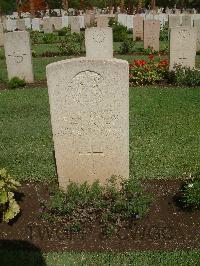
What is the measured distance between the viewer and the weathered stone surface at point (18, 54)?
523 inches

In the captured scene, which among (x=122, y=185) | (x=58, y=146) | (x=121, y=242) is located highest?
(x=58, y=146)

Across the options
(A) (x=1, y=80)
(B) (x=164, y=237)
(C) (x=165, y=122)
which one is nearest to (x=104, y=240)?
(B) (x=164, y=237)

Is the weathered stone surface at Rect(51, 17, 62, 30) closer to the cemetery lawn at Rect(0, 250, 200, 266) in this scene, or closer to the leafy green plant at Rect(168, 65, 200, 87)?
the leafy green plant at Rect(168, 65, 200, 87)

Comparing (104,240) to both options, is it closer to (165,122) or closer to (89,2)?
(165,122)

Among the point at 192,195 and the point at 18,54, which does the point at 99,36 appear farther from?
the point at 192,195

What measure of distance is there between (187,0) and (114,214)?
61.1 metres

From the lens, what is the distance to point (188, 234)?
470 cm

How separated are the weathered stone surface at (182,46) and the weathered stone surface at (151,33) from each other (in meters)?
7.29

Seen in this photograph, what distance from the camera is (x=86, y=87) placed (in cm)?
475

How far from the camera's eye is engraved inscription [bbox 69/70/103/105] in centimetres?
470

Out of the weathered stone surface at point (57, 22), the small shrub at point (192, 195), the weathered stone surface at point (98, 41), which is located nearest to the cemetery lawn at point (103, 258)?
the small shrub at point (192, 195)

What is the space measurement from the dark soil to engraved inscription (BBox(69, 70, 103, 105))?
146cm

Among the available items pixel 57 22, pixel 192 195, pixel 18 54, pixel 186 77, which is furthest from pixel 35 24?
pixel 192 195

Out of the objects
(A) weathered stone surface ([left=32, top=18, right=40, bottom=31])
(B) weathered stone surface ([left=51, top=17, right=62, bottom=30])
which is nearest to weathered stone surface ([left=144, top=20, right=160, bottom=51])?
(B) weathered stone surface ([left=51, top=17, right=62, bottom=30])
